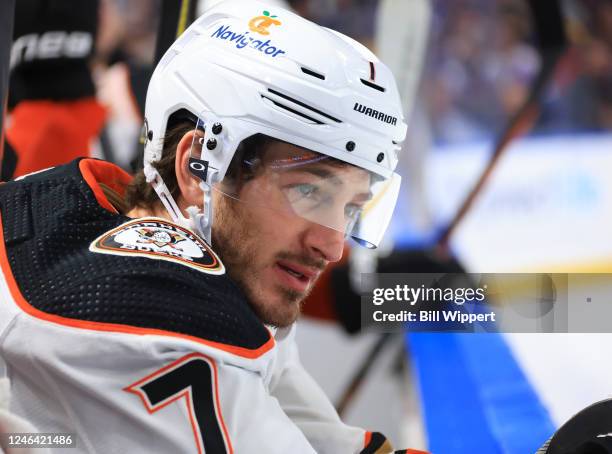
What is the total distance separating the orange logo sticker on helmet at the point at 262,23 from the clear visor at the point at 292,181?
0.15 meters

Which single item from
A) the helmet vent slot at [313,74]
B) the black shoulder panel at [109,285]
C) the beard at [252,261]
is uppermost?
the helmet vent slot at [313,74]

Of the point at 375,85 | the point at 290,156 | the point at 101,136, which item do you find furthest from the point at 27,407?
the point at 101,136

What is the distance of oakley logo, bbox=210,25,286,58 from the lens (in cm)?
118

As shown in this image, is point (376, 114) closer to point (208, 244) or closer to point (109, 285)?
point (208, 244)

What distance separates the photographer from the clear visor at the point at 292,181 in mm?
1179

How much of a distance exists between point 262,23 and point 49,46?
1378 mm

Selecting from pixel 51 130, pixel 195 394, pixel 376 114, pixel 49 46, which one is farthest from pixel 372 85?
pixel 49 46

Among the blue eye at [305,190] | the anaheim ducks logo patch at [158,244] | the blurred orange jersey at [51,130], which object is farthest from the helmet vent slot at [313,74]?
the blurred orange jersey at [51,130]

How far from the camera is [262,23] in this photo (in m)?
1.22

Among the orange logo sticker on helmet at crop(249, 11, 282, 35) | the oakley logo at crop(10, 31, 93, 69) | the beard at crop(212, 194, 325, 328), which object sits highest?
the orange logo sticker on helmet at crop(249, 11, 282, 35)

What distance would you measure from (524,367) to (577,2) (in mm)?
5286

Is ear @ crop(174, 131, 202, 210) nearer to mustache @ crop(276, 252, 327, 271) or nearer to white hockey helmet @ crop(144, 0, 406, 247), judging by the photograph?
white hockey helmet @ crop(144, 0, 406, 247)

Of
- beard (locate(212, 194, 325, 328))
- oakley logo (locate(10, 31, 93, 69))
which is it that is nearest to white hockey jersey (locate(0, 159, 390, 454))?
beard (locate(212, 194, 325, 328))

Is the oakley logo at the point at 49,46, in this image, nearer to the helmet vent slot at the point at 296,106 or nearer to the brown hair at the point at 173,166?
the brown hair at the point at 173,166
